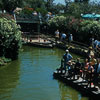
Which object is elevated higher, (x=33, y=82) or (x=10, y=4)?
(x=10, y=4)

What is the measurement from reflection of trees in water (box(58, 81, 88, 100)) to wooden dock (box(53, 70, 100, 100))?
1.08 ft

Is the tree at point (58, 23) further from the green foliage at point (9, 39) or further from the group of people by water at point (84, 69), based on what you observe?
the group of people by water at point (84, 69)

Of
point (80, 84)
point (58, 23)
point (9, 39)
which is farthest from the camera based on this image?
point (58, 23)

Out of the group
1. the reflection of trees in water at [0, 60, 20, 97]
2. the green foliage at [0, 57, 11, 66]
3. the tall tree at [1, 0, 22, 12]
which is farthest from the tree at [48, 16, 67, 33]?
the green foliage at [0, 57, 11, 66]

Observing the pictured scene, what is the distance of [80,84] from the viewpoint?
74.3 feet

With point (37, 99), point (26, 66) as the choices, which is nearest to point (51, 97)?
point (37, 99)

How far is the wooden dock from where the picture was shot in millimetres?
20859

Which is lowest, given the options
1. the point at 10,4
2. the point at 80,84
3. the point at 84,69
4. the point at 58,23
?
→ the point at 80,84

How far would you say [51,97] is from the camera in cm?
2147

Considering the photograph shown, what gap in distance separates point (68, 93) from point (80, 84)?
3.26 ft

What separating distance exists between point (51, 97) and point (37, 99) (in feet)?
3.17

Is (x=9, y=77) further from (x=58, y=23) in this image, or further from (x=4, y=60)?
(x=58, y=23)

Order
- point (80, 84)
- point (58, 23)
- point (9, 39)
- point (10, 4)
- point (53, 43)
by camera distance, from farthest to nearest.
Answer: point (10, 4) < point (58, 23) < point (53, 43) < point (9, 39) < point (80, 84)

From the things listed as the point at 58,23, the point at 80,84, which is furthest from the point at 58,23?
the point at 80,84
